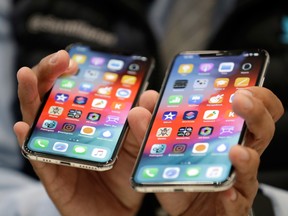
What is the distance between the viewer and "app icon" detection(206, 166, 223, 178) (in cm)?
59

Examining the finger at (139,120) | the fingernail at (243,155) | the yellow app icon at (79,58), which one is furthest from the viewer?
the yellow app icon at (79,58)

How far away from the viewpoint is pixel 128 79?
2.43ft

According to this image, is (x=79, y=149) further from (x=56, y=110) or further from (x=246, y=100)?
(x=246, y=100)

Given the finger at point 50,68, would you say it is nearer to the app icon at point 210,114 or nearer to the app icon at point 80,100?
the app icon at point 80,100

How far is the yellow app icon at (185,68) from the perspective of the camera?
2.33 feet

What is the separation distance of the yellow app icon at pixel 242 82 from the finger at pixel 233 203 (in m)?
0.12

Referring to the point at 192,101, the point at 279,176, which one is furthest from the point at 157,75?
the point at 192,101

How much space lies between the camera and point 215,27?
43.6 inches

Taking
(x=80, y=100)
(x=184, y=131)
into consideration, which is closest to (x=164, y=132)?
(x=184, y=131)

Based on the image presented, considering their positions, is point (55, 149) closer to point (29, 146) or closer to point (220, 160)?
point (29, 146)

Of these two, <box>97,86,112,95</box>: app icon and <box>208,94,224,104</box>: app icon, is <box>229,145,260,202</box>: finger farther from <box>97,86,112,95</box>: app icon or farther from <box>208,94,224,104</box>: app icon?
<box>97,86,112,95</box>: app icon

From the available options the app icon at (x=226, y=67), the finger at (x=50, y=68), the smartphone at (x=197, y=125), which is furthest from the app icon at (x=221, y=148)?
the finger at (x=50, y=68)

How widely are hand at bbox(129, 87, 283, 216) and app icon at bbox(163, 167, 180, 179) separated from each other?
0.16 feet

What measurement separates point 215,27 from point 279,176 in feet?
1.05
